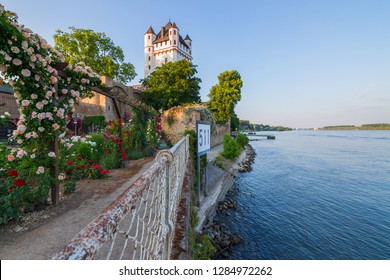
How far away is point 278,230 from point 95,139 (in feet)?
25.9

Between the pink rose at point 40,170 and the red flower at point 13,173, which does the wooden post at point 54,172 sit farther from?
the red flower at point 13,173

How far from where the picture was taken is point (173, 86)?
26406 millimetres

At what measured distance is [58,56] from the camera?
3600 mm

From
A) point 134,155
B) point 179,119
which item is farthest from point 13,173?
point 179,119

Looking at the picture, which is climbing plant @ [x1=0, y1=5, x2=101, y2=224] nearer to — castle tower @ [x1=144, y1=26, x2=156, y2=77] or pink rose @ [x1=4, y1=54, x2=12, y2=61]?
pink rose @ [x1=4, y1=54, x2=12, y2=61]

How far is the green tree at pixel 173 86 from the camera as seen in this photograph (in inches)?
1025

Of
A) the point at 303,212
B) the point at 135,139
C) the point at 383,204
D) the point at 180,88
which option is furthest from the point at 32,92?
the point at 180,88

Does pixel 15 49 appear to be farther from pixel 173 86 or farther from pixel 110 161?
pixel 173 86

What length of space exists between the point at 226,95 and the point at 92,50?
64.7ft

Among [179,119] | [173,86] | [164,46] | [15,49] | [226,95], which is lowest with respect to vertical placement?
[179,119]

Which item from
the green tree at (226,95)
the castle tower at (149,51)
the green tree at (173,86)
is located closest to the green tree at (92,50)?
→ the green tree at (173,86)

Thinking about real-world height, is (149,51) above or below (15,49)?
above

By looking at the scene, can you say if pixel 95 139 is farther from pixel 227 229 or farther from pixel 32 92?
pixel 227 229

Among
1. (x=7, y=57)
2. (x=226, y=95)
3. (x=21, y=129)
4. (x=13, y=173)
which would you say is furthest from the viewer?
(x=226, y=95)
